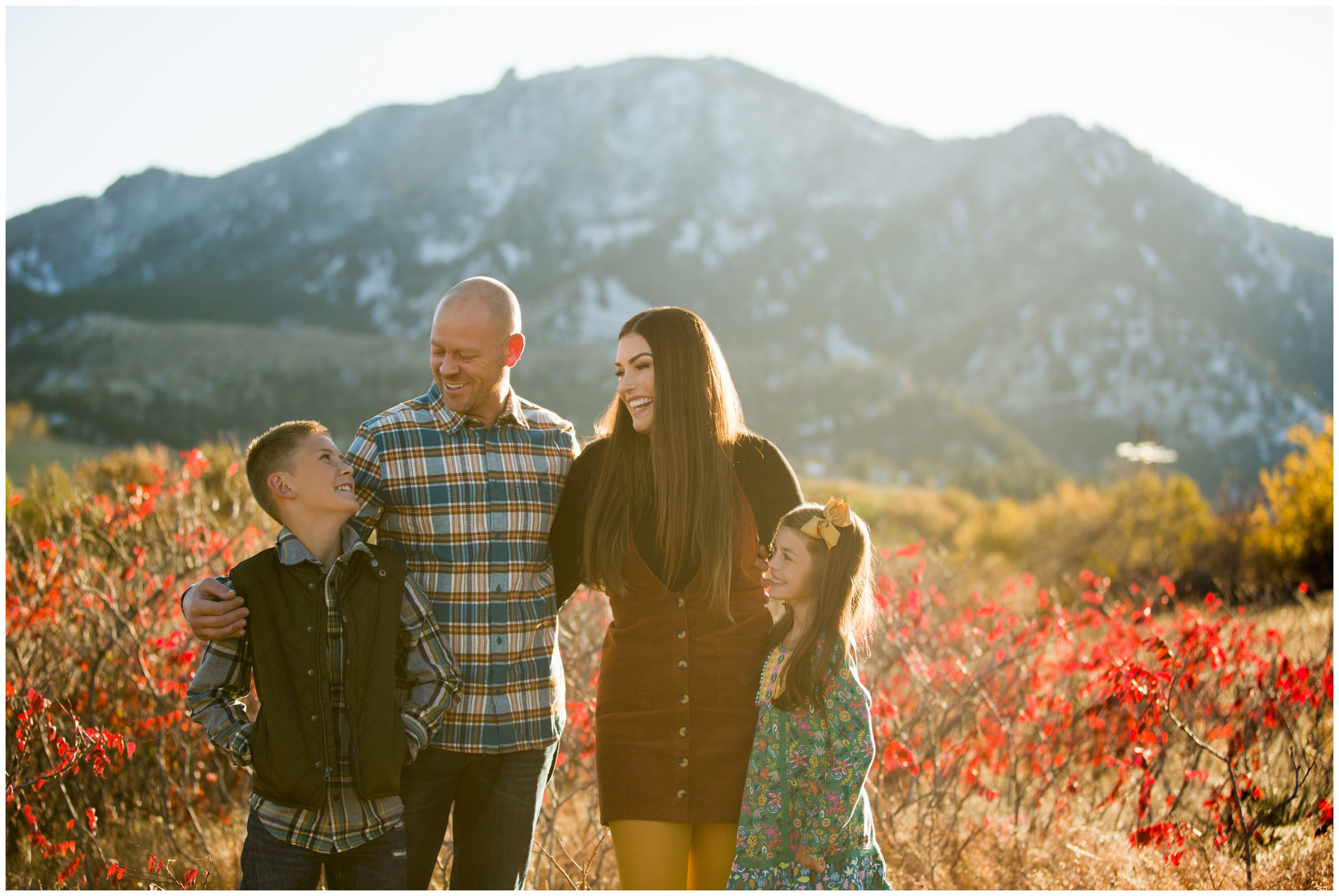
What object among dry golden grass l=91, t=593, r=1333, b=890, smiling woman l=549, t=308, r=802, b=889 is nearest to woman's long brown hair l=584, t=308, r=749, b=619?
smiling woman l=549, t=308, r=802, b=889

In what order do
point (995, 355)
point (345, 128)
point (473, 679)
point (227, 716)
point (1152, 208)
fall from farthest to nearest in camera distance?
point (345, 128) → point (1152, 208) → point (995, 355) → point (473, 679) → point (227, 716)

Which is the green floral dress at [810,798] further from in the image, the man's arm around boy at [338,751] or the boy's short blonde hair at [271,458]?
the boy's short blonde hair at [271,458]

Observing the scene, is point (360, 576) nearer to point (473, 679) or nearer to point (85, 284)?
point (473, 679)

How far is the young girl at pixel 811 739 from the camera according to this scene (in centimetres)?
240

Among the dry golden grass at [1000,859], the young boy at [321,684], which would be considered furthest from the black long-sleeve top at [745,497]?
the dry golden grass at [1000,859]

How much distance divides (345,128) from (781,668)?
157 m

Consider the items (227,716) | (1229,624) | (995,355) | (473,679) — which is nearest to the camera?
(227,716)

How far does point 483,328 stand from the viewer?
8.66 ft

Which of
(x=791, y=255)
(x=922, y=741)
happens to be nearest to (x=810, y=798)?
(x=922, y=741)

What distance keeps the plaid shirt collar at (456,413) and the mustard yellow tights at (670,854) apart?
1214 millimetres

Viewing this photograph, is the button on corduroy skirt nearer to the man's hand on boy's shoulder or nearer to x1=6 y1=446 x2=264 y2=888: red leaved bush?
the man's hand on boy's shoulder

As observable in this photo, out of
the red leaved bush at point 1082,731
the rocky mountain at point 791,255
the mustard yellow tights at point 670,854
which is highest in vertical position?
the rocky mountain at point 791,255

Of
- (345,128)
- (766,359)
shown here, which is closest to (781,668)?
(766,359)

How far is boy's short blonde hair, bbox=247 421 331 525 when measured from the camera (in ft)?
8.01
